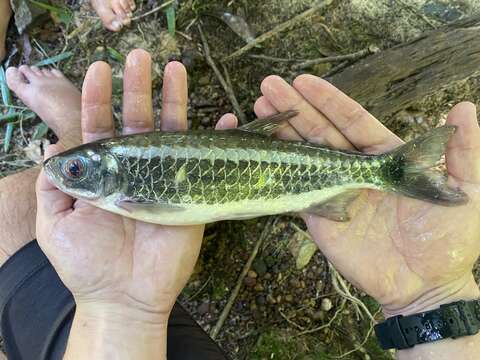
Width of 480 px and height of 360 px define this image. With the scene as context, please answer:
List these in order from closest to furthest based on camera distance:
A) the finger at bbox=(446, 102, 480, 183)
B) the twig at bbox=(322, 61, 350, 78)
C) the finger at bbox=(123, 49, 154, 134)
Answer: the finger at bbox=(446, 102, 480, 183) < the finger at bbox=(123, 49, 154, 134) < the twig at bbox=(322, 61, 350, 78)

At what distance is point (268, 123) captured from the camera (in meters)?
3.56

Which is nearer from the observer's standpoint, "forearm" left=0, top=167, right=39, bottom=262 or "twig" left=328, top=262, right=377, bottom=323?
"forearm" left=0, top=167, right=39, bottom=262

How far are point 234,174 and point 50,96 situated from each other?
2.40m

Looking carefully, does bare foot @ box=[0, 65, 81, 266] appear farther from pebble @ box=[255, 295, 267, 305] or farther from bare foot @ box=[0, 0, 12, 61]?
pebble @ box=[255, 295, 267, 305]

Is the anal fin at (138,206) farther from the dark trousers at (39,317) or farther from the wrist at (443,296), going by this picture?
the wrist at (443,296)

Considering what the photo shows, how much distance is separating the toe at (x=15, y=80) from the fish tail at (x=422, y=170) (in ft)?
12.2

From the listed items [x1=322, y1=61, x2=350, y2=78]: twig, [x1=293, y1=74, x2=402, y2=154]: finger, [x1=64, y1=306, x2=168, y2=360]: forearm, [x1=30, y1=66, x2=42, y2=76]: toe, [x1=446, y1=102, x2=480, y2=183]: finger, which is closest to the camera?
[x1=64, y1=306, x2=168, y2=360]: forearm

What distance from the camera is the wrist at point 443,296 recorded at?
333 cm

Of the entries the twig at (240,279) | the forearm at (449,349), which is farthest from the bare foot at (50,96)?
the forearm at (449,349)

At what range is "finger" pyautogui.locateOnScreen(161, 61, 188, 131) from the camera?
11.7ft

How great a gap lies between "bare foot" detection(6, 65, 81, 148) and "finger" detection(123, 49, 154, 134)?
104 centimetres

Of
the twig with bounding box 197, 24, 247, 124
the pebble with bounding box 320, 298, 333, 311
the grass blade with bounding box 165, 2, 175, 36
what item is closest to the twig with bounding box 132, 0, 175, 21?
the grass blade with bounding box 165, 2, 175, 36

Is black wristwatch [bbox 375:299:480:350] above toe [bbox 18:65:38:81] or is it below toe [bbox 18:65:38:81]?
below

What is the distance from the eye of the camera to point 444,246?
3.27m
